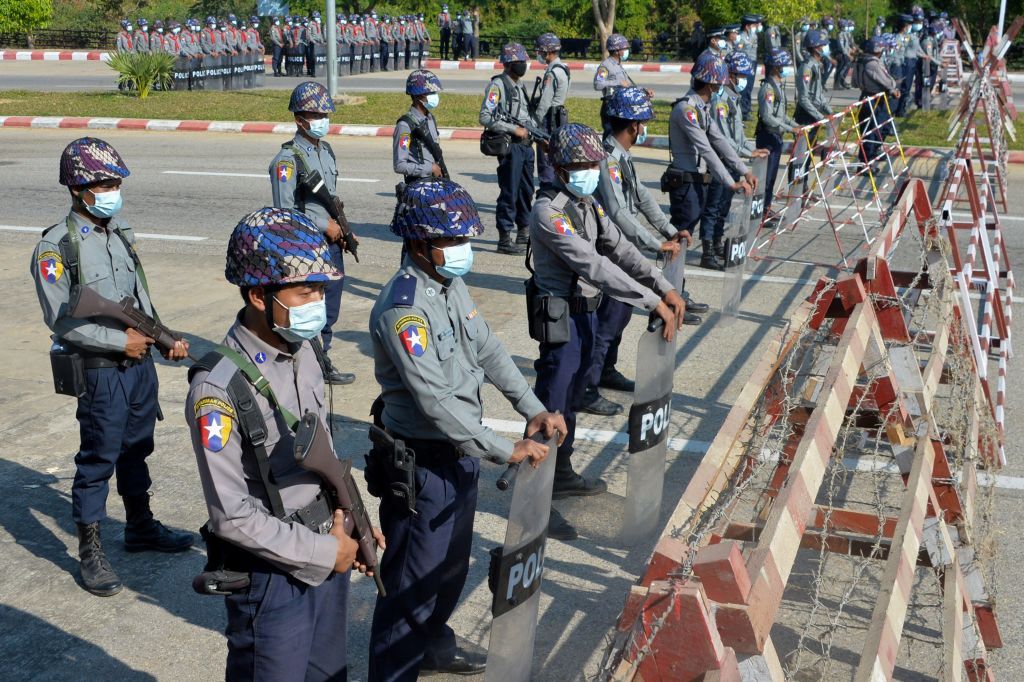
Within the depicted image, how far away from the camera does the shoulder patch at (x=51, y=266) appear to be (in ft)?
16.2

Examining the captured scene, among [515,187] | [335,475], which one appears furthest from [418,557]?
[515,187]

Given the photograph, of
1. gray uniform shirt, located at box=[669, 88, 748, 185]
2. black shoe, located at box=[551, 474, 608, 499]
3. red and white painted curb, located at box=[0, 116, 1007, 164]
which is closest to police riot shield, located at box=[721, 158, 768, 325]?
gray uniform shirt, located at box=[669, 88, 748, 185]

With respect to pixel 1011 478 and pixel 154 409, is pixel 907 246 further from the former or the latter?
pixel 154 409

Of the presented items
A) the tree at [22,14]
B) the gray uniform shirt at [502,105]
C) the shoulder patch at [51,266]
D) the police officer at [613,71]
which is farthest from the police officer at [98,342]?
the tree at [22,14]

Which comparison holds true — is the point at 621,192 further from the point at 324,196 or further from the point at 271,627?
the point at 271,627

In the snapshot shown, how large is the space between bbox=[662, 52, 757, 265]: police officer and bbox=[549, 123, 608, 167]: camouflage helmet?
3782 mm

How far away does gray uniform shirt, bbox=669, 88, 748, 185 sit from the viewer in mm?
9453

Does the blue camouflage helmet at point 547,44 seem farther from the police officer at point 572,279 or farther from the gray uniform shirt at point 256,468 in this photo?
the gray uniform shirt at point 256,468

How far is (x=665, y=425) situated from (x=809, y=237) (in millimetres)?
7107

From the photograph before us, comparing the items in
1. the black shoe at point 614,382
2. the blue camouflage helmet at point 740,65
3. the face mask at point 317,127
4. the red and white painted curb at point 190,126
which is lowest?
the black shoe at point 614,382

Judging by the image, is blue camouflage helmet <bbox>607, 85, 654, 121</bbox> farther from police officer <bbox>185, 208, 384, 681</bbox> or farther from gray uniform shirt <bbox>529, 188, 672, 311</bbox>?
police officer <bbox>185, 208, 384, 681</bbox>

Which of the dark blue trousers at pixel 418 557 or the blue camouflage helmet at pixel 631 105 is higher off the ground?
the blue camouflage helmet at pixel 631 105

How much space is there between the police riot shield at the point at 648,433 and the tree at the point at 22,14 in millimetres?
37007

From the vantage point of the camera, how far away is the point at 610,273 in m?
5.70
